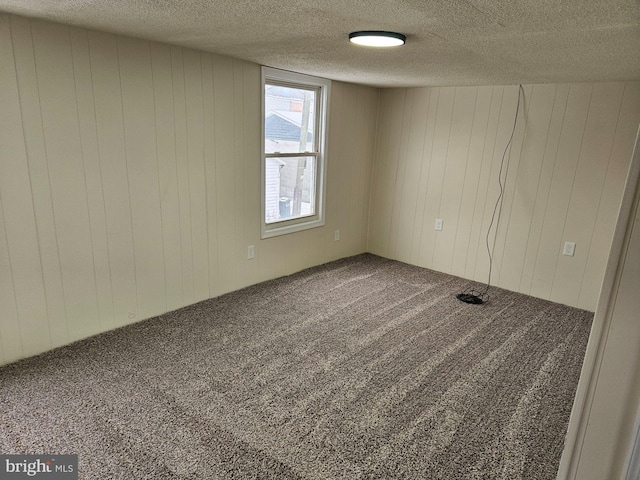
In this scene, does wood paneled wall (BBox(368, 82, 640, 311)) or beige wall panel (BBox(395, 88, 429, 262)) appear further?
beige wall panel (BBox(395, 88, 429, 262))

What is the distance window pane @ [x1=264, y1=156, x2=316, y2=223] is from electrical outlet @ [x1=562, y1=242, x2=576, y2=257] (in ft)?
7.99

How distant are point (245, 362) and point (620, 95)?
11.6 feet

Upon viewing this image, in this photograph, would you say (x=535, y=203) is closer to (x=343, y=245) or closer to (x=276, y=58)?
(x=343, y=245)

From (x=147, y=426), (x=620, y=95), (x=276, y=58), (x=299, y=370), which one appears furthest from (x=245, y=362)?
(x=620, y=95)

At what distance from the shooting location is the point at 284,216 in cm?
421

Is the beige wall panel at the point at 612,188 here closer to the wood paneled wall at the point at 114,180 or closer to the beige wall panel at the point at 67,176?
the wood paneled wall at the point at 114,180

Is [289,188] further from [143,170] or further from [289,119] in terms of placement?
[143,170]

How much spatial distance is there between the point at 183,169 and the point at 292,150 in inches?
49.8

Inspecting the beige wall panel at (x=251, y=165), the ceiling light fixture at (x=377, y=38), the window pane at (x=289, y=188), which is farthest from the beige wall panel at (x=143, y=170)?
the ceiling light fixture at (x=377, y=38)

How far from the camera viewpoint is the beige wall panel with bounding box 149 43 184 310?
285 cm

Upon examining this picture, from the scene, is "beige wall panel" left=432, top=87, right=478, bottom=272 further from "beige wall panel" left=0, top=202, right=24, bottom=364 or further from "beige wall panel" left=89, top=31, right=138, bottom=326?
"beige wall panel" left=0, top=202, right=24, bottom=364

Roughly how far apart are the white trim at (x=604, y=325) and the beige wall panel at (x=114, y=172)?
2.80 m

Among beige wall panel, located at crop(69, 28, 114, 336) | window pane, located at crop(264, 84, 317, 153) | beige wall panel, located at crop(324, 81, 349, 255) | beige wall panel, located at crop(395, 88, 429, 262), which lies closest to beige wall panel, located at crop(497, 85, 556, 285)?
beige wall panel, located at crop(395, 88, 429, 262)

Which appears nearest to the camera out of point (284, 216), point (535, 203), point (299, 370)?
point (299, 370)
